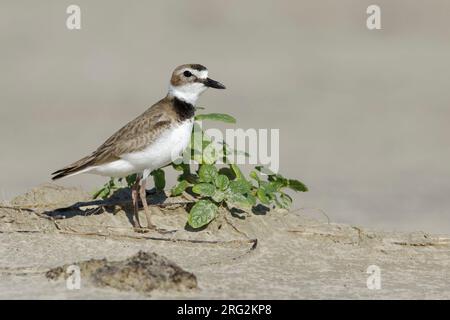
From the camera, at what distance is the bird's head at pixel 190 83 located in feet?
30.4

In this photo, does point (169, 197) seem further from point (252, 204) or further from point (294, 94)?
point (294, 94)

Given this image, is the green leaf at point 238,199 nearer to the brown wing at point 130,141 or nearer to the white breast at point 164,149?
the white breast at point 164,149

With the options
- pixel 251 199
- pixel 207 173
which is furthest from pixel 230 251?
pixel 207 173

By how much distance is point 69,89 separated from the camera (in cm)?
1819

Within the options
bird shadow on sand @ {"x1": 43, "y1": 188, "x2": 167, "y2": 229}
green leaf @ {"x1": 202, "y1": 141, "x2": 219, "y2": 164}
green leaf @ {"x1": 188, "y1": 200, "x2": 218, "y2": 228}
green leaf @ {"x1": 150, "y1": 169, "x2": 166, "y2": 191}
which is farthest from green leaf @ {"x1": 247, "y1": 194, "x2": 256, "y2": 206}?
green leaf @ {"x1": 150, "y1": 169, "x2": 166, "y2": 191}

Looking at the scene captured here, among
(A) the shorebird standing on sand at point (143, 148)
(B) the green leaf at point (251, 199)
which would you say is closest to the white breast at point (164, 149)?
(A) the shorebird standing on sand at point (143, 148)

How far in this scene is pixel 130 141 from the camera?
892 cm

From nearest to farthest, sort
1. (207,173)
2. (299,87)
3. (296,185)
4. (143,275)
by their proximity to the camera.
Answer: (143,275), (207,173), (296,185), (299,87)

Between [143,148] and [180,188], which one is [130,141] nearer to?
[143,148]

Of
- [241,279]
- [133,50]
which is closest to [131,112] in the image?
[133,50]

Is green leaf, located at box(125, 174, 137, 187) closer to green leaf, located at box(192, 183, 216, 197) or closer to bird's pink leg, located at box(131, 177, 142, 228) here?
bird's pink leg, located at box(131, 177, 142, 228)

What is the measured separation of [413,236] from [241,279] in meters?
2.24

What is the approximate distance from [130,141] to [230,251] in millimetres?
1497

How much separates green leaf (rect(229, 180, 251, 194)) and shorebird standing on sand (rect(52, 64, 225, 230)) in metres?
0.54
